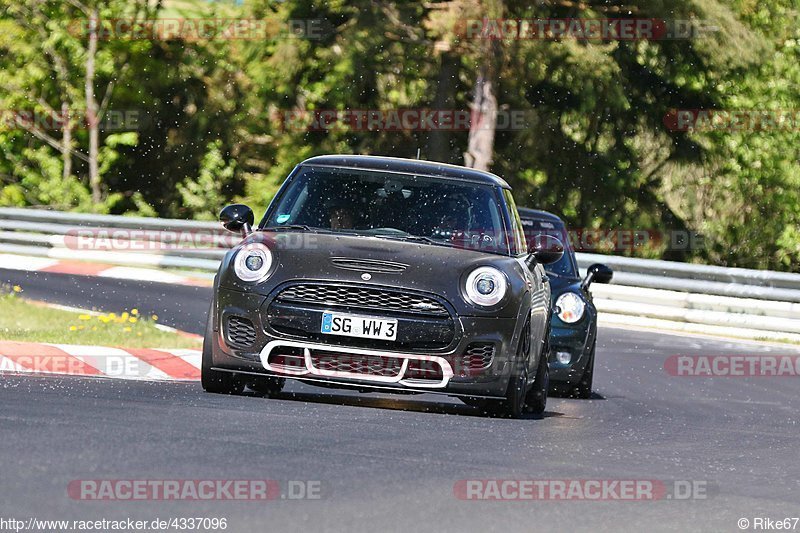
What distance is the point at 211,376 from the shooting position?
31.4 ft

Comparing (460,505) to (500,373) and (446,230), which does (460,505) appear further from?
(446,230)

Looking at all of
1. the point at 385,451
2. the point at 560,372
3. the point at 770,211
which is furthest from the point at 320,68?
the point at 385,451

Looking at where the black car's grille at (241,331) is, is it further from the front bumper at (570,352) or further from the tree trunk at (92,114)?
the tree trunk at (92,114)

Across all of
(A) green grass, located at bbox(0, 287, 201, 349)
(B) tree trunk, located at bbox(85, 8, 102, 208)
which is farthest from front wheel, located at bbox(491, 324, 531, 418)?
(B) tree trunk, located at bbox(85, 8, 102, 208)

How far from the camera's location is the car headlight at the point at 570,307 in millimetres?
12609

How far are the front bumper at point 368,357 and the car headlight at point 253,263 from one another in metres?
0.11

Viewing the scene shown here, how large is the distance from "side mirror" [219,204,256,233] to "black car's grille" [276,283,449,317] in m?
1.16

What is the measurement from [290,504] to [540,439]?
9.85ft

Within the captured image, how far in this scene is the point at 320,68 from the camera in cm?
3222

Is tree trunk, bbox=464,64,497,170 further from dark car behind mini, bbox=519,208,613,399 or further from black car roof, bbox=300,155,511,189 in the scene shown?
black car roof, bbox=300,155,511,189

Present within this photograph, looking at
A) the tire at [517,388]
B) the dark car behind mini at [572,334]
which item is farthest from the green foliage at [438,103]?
the tire at [517,388]

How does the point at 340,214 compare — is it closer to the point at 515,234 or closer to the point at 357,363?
the point at 515,234

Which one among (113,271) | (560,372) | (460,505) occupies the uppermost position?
(460,505)

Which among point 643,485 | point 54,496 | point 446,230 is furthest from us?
point 446,230
